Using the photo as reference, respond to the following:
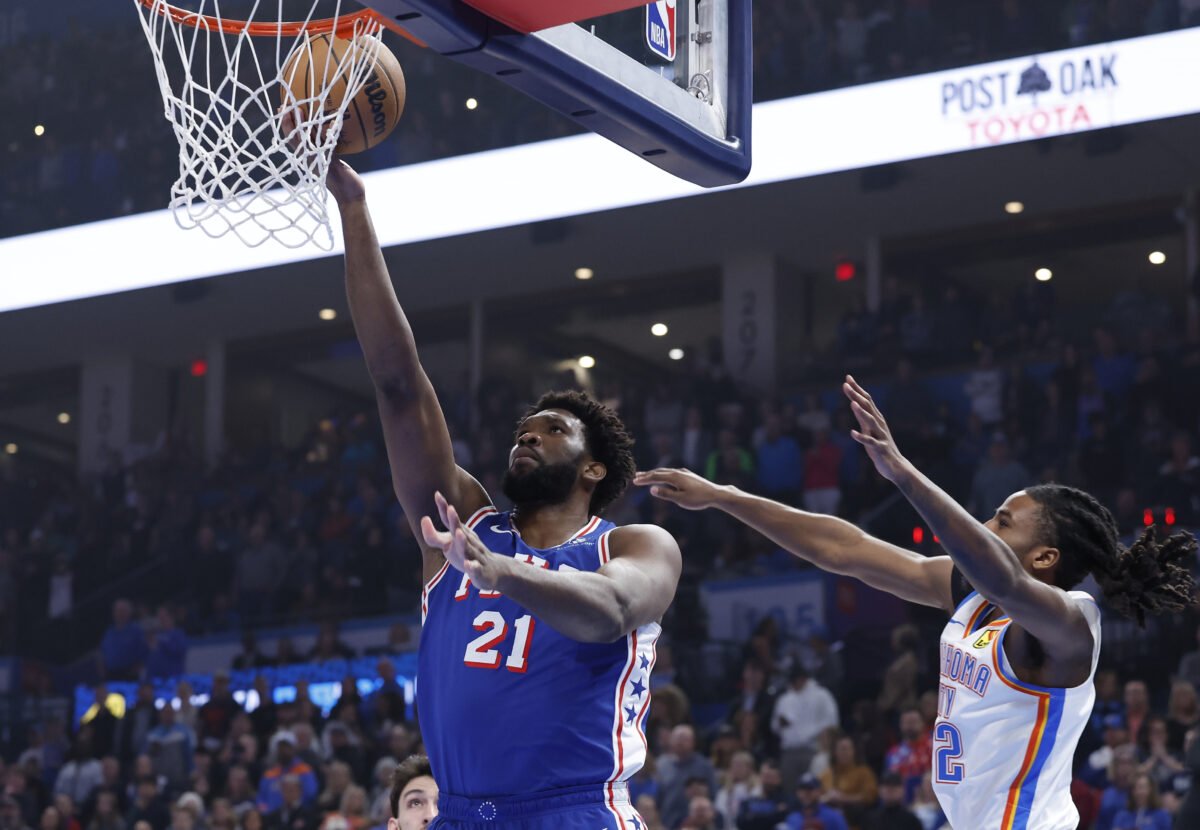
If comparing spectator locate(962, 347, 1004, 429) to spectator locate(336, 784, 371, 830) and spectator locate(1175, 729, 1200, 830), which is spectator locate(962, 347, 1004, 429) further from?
spectator locate(336, 784, 371, 830)

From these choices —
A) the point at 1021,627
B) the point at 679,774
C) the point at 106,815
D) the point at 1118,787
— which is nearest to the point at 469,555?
the point at 1021,627

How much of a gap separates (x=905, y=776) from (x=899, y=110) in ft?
17.0

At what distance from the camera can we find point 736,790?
8477 millimetres

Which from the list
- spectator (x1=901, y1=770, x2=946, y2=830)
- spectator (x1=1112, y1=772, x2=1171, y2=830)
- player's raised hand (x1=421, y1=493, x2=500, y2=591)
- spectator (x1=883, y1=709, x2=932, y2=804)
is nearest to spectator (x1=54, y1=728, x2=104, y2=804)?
spectator (x1=883, y1=709, x2=932, y2=804)

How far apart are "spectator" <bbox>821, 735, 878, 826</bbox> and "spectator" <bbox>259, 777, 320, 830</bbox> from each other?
3.45m

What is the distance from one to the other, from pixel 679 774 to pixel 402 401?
232 inches

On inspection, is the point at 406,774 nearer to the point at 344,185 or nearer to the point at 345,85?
the point at 344,185

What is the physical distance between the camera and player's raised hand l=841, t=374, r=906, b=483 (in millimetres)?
2988

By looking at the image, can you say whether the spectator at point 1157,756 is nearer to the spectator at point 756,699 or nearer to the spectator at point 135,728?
the spectator at point 756,699

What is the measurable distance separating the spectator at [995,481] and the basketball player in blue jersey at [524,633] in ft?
23.6

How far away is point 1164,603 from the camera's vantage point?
336 centimetres

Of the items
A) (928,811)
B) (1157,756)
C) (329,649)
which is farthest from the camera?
(329,649)

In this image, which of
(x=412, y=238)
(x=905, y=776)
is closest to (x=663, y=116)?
(x=905, y=776)

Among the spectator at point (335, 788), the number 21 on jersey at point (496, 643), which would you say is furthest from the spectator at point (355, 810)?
the number 21 on jersey at point (496, 643)
